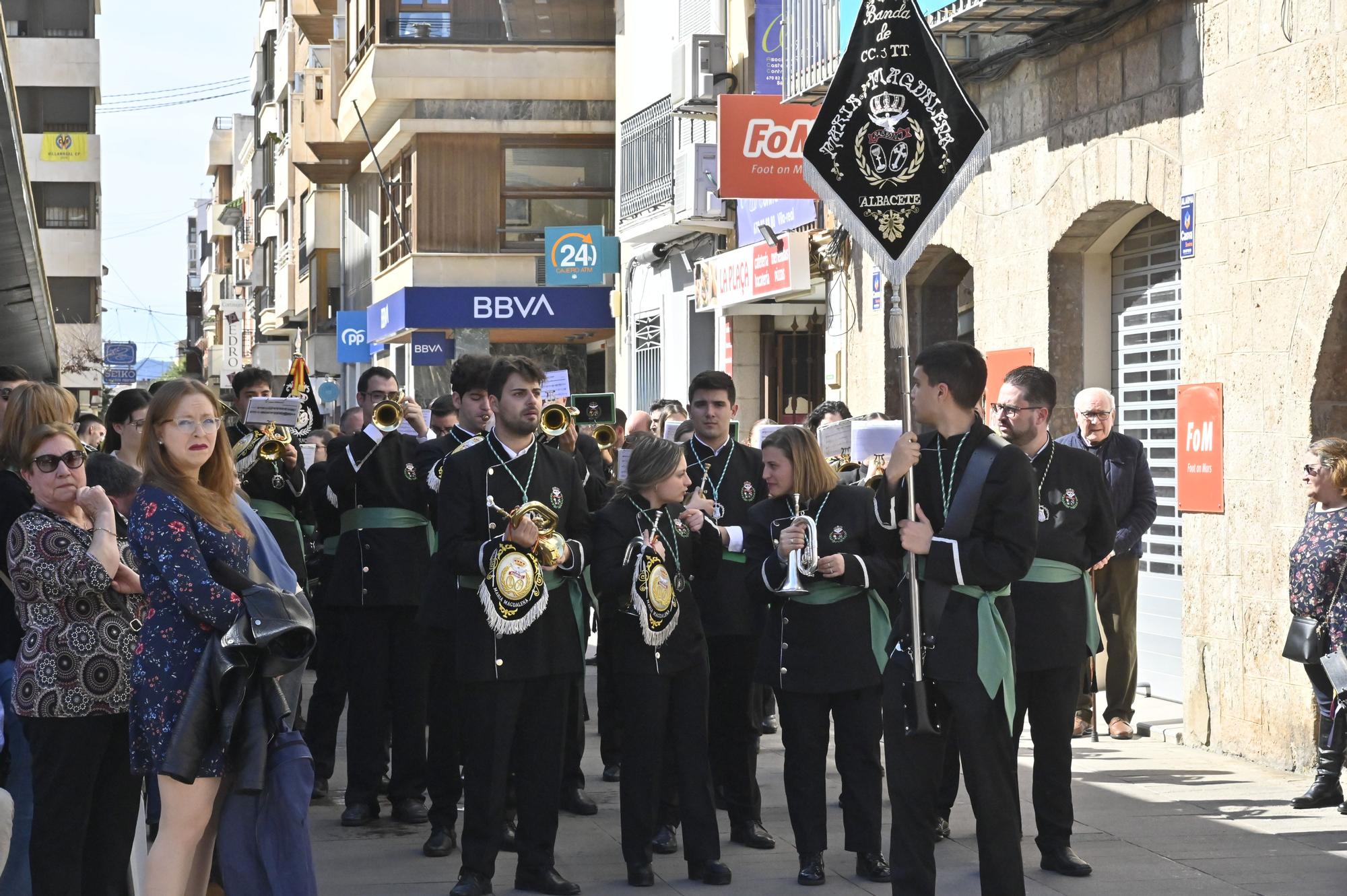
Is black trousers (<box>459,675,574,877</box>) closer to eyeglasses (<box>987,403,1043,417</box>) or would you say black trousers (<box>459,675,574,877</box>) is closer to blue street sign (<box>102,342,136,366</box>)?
eyeglasses (<box>987,403,1043,417</box>)

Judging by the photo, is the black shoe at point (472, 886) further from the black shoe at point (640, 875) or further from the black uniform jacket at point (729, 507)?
the black uniform jacket at point (729, 507)

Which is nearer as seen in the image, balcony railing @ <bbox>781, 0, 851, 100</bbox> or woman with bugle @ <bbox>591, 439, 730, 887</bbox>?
woman with bugle @ <bbox>591, 439, 730, 887</bbox>

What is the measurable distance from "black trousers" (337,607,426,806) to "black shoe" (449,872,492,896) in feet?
5.61

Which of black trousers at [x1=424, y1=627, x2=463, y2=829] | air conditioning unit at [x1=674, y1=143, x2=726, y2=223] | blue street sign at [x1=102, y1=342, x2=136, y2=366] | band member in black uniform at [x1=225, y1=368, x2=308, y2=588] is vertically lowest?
black trousers at [x1=424, y1=627, x2=463, y2=829]

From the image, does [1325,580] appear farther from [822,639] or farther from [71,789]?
[71,789]

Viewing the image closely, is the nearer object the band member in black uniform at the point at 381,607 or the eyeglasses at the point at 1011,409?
the eyeglasses at the point at 1011,409

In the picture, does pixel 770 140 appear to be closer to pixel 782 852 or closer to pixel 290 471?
pixel 290 471

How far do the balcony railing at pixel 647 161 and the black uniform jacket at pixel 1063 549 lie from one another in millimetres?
Answer: 13867

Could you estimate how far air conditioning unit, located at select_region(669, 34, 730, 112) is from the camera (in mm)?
19969

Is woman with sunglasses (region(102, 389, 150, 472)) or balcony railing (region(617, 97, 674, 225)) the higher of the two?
balcony railing (region(617, 97, 674, 225))

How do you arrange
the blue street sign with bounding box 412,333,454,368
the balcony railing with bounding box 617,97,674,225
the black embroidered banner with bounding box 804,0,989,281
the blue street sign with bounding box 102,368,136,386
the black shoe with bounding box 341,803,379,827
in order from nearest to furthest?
1. the black embroidered banner with bounding box 804,0,989,281
2. the black shoe with bounding box 341,803,379,827
3. the balcony railing with bounding box 617,97,674,225
4. the blue street sign with bounding box 412,333,454,368
5. the blue street sign with bounding box 102,368,136,386

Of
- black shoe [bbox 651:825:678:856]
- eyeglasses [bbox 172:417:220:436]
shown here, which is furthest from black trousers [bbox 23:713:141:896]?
black shoe [bbox 651:825:678:856]

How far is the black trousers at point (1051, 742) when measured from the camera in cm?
741

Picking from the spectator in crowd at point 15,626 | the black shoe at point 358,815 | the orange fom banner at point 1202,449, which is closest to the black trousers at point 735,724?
the black shoe at point 358,815
